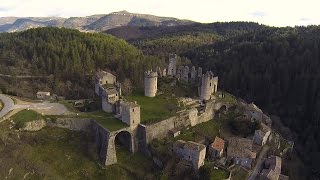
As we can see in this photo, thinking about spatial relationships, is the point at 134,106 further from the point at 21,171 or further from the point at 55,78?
the point at 55,78

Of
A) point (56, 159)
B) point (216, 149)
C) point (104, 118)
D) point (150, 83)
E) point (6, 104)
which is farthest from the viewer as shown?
point (150, 83)

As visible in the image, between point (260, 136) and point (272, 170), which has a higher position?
point (260, 136)

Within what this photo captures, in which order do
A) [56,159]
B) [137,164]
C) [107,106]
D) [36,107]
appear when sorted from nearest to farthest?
[56,159]
[137,164]
[107,106]
[36,107]

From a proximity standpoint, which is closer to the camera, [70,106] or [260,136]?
[260,136]

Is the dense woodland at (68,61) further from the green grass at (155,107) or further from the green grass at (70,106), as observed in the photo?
the green grass at (155,107)

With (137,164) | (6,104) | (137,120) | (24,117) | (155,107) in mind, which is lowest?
(137,164)

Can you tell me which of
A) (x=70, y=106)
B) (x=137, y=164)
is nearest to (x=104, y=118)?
(x=137, y=164)

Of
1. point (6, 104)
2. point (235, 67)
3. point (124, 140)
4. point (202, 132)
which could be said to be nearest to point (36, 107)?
point (6, 104)

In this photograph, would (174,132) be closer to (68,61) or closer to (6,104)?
(6,104)

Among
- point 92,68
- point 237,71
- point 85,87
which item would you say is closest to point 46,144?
point 85,87
